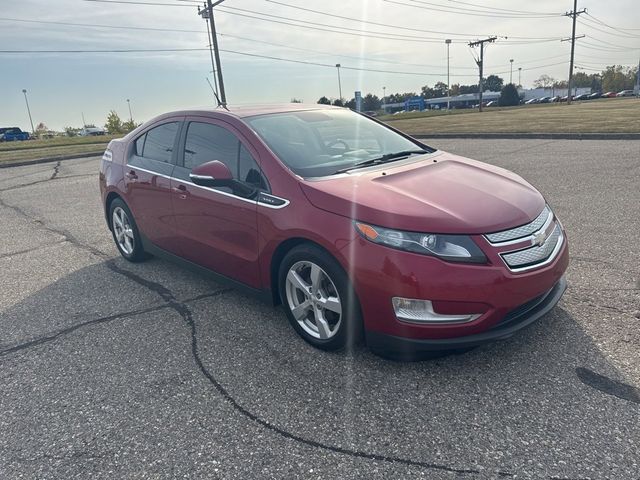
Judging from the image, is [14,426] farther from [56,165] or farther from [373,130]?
[56,165]

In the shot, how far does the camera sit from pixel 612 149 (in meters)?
11.7

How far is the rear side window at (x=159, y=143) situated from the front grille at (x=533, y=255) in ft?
10.1

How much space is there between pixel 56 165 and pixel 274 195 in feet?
54.2

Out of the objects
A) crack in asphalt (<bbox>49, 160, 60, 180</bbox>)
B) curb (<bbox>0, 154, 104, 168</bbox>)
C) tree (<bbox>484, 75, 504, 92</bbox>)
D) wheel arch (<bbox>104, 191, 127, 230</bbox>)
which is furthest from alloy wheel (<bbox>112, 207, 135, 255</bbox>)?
tree (<bbox>484, 75, 504, 92</bbox>)

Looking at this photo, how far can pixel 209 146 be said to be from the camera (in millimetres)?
3982

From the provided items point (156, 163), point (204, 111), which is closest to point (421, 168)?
point (204, 111)

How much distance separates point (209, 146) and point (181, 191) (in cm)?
47

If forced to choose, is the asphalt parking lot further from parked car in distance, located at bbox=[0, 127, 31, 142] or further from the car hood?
parked car in distance, located at bbox=[0, 127, 31, 142]

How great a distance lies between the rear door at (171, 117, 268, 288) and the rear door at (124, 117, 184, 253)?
0.16m

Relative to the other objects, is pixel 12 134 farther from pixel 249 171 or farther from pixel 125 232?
pixel 249 171

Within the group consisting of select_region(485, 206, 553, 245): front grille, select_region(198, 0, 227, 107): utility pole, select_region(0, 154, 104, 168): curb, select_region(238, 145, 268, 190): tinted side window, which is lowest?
select_region(0, 154, 104, 168): curb

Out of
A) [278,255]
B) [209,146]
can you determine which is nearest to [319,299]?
[278,255]

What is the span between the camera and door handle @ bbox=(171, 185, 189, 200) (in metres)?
4.07

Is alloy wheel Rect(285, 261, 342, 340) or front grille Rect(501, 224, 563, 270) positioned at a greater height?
front grille Rect(501, 224, 563, 270)
